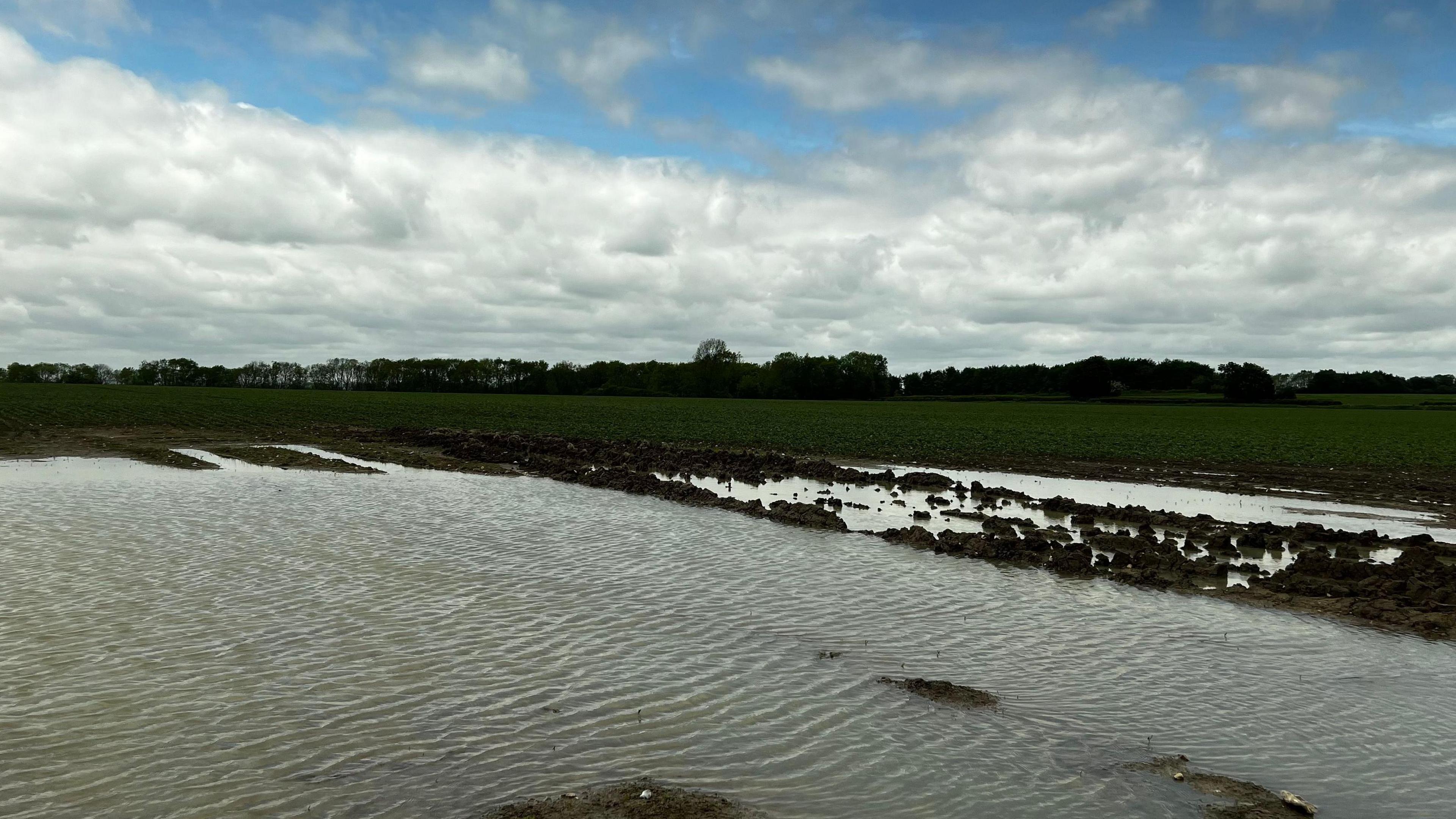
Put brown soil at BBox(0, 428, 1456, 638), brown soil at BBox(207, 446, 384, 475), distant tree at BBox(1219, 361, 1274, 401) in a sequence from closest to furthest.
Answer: brown soil at BBox(0, 428, 1456, 638), brown soil at BBox(207, 446, 384, 475), distant tree at BBox(1219, 361, 1274, 401)

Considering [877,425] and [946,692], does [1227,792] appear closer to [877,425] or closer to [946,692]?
[946,692]

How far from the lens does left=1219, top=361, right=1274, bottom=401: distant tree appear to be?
462 ft

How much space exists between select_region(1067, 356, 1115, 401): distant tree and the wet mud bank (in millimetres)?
146545

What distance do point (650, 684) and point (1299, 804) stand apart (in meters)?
5.39

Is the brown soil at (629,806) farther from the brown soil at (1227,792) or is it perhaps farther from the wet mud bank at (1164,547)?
the wet mud bank at (1164,547)

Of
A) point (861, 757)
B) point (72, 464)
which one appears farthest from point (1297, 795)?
point (72, 464)

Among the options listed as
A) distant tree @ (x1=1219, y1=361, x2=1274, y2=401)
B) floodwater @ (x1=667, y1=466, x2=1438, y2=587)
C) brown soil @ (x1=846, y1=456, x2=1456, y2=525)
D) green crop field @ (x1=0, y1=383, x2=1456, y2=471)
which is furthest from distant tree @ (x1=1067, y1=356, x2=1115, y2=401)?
floodwater @ (x1=667, y1=466, x2=1438, y2=587)

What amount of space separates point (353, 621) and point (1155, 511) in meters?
18.6

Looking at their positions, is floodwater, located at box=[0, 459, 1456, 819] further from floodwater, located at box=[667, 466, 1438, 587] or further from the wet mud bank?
floodwater, located at box=[667, 466, 1438, 587]

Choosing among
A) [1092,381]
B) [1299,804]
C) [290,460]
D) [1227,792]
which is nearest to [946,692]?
[1227,792]

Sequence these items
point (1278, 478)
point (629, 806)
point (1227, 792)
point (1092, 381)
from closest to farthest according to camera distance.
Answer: point (629, 806)
point (1227, 792)
point (1278, 478)
point (1092, 381)

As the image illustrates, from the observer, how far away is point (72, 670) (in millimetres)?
8516

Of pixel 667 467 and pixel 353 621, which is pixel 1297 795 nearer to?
pixel 353 621

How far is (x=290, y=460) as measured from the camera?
1172 inches
